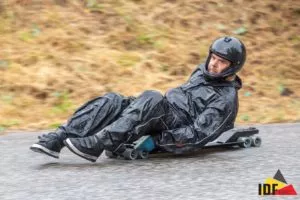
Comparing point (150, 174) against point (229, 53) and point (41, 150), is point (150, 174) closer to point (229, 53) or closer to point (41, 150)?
point (41, 150)

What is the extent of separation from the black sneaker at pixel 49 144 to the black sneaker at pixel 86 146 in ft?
0.38

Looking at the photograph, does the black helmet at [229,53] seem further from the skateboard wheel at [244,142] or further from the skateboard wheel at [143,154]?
the skateboard wheel at [143,154]

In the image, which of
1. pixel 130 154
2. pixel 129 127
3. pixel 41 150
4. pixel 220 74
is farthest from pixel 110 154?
pixel 220 74

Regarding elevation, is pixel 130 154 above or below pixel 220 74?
below

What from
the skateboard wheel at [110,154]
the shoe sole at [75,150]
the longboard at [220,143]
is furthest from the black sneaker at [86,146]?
the skateboard wheel at [110,154]

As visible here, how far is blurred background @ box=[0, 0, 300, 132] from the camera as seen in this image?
9.49m

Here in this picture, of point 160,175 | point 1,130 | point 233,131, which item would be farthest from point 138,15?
point 160,175

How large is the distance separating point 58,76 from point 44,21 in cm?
164

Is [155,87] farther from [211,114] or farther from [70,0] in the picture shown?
[211,114]

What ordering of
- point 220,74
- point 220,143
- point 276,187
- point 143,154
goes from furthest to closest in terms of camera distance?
point 220,143
point 220,74
point 143,154
point 276,187

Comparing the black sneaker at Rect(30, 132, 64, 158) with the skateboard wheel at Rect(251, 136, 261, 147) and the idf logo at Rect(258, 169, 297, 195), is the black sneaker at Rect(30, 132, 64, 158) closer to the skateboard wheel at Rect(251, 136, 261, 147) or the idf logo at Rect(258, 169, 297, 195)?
the idf logo at Rect(258, 169, 297, 195)

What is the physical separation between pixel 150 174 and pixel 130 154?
1.76 feet

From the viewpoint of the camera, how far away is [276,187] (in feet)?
17.2

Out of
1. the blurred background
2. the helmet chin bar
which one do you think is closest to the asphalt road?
the helmet chin bar
